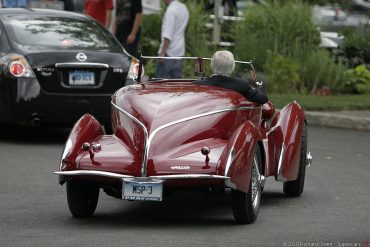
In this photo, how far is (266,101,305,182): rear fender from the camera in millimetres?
10512

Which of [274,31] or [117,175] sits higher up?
[117,175]

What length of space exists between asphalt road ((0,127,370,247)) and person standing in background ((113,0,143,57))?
654 centimetres

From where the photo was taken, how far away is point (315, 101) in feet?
61.3

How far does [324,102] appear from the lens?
1858cm

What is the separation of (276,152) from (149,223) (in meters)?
1.48

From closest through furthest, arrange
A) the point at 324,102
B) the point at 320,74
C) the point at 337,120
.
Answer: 1. the point at 337,120
2. the point at 324,102
3. the point at 320,74

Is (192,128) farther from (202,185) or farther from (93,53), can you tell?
(93,53)

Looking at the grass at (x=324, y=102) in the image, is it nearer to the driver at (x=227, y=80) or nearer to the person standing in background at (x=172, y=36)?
the person standing in background at (x=172, y=36)

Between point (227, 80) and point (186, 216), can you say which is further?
point (227, 80)

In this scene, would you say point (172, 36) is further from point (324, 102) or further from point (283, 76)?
point (324, 102)

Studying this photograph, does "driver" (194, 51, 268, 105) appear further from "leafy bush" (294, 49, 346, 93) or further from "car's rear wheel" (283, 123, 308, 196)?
"leafy bush" (294, 49, 346, 93)

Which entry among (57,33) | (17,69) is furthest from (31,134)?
(17,69)

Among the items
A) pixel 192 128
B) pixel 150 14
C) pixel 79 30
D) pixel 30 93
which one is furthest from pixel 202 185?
pixel 150 14

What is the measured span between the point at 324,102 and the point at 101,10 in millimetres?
4319
